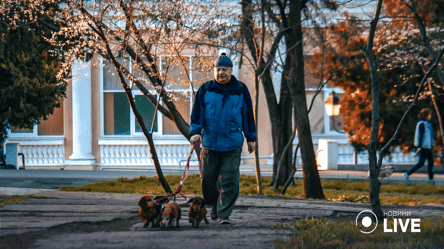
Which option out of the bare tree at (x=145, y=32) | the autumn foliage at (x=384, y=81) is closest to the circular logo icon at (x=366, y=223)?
the bare tree at (x=145, y=32)

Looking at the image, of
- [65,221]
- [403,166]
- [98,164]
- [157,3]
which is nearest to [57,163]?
[98,164]

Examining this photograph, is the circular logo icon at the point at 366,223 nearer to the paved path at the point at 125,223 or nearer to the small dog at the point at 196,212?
the paved path at the point at 125,223

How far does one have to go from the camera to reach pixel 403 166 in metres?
19.0

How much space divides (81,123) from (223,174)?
47.4ft

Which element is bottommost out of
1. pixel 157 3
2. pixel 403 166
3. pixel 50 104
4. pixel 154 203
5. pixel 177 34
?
pixel 403 166

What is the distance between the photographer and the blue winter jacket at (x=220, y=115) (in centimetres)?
565

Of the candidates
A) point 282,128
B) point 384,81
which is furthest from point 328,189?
point 384,81

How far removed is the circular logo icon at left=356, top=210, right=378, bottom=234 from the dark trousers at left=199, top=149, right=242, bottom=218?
4.53 feet

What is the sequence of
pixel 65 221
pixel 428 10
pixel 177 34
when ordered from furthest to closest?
1. pixel 428 10
2. pixel 177 34
3. pixel 65 221

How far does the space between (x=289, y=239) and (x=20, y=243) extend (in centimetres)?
241

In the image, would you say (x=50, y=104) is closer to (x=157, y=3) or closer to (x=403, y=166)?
(x=157, y=3)

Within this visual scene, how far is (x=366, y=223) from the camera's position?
576 centimetres

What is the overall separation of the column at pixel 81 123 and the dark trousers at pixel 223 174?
14.2m

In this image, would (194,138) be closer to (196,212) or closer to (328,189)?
(196,212)
